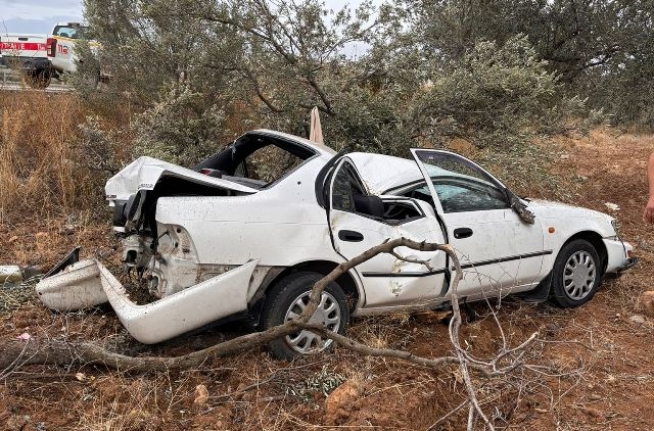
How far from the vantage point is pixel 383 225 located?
15.0 ft

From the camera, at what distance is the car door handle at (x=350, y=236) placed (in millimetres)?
4363

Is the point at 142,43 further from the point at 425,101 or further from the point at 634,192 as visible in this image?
the point at 634,192

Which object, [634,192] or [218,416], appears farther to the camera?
[634,192]

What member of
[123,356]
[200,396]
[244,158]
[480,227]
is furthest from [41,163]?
[480,227]

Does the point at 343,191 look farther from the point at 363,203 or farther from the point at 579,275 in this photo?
the point at 579,275

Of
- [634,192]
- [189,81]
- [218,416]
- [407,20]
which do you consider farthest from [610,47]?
[218,416]

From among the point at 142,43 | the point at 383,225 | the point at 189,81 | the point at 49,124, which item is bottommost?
the point at 383,225

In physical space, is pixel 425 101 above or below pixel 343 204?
above

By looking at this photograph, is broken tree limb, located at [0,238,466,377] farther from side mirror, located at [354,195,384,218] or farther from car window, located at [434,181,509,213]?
car window, located at [434,181,509,213]

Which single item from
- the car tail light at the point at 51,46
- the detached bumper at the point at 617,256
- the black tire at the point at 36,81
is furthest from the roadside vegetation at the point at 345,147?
the car tail light at the point at 51,46

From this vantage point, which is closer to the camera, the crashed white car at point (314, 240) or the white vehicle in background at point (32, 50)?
the crashed white car at point (314, 240)

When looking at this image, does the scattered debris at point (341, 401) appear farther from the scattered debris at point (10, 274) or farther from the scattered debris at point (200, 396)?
the scattered debris at point (10, 274)

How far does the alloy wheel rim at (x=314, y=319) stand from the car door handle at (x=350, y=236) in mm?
413

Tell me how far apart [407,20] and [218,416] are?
257 inches
